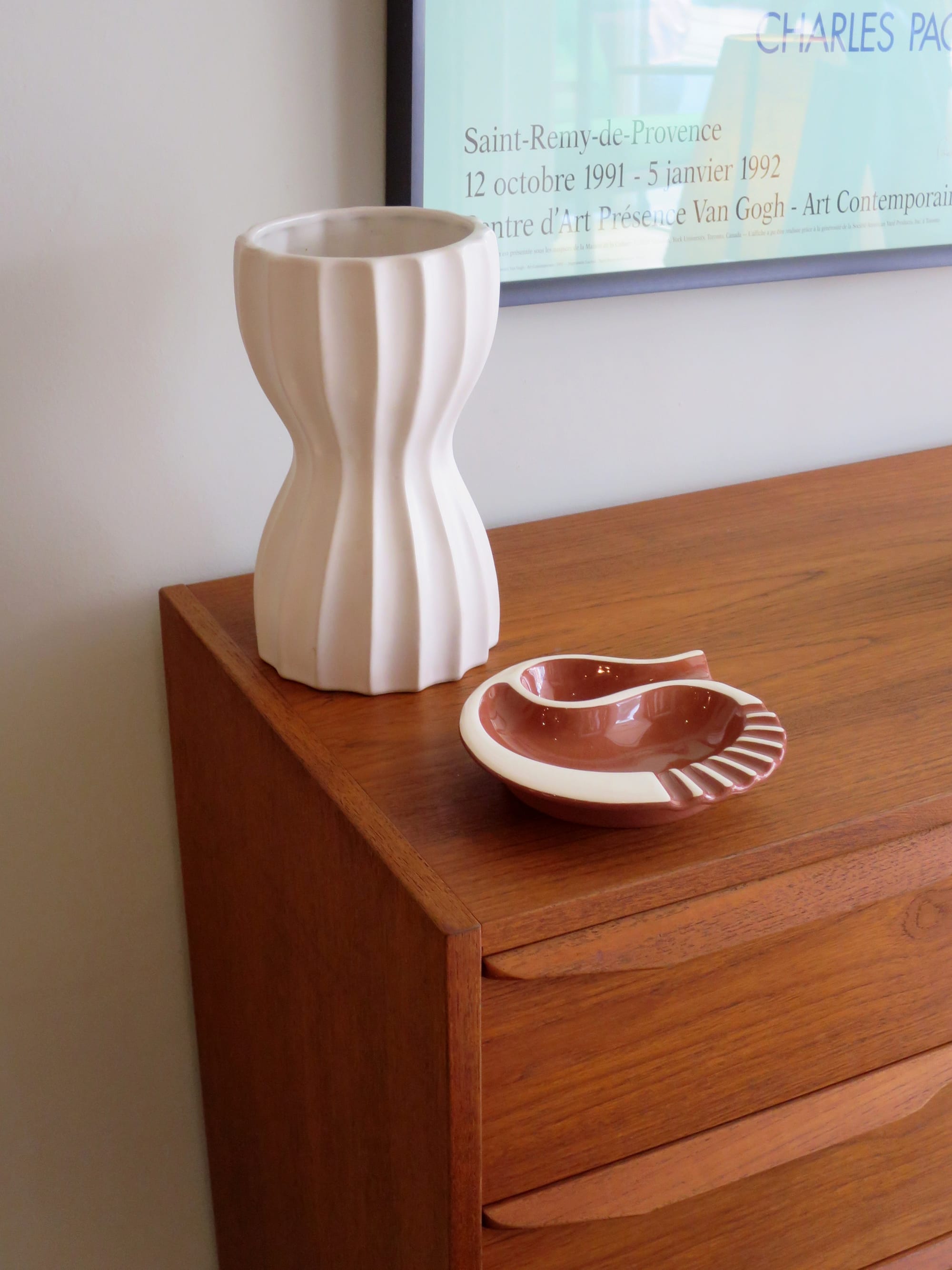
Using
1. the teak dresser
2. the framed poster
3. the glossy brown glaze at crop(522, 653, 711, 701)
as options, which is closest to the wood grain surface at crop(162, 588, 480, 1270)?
the teak dresser

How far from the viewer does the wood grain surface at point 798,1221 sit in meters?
0.65

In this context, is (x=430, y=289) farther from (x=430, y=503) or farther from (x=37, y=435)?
(x=37, y=435)

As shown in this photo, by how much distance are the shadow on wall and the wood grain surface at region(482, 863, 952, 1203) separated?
485 mm

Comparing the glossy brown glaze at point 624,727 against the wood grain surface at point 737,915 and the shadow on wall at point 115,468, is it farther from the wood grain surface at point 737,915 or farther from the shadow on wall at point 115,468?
the shadow on wall at point 115,468

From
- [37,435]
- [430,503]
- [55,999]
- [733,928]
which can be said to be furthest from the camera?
[55,999]

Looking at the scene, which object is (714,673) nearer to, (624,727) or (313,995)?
(624,727)

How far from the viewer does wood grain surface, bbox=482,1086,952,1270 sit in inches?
25.7

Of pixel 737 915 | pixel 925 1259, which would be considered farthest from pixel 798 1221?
pixel 737 915

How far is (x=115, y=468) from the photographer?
88 centimetres

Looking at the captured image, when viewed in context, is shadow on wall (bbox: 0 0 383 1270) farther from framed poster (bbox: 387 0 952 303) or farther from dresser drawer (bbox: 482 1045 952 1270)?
dresser drawer (bbox: 482 1045 952 1270)

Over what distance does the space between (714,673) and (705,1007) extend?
0.69ft

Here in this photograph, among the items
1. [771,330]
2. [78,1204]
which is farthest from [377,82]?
[78,1204]

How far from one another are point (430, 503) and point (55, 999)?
58 centimetres

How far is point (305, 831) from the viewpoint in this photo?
68 centimetres
